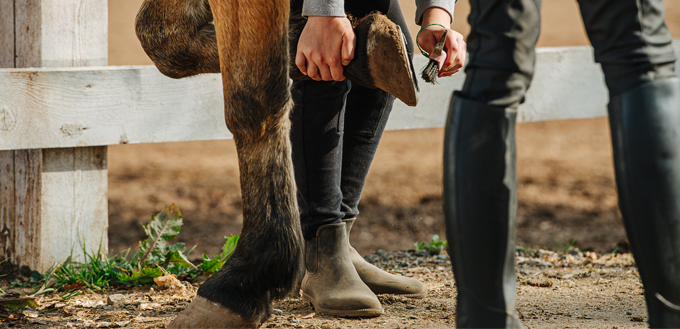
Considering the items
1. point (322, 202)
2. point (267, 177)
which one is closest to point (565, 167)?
point (322, 202)

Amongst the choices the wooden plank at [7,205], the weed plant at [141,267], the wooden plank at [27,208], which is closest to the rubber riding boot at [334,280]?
the weed plant at [141,267]

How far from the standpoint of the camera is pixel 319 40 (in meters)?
1.60


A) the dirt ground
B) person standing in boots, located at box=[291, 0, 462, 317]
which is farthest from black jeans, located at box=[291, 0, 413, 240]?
the dirt ground

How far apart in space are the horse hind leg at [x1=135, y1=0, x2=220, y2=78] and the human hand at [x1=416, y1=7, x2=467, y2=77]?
0.68m

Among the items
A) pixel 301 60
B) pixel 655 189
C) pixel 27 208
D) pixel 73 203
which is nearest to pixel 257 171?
pixel 301 60

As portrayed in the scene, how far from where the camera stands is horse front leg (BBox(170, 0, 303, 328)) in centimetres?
158

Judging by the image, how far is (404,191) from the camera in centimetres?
452

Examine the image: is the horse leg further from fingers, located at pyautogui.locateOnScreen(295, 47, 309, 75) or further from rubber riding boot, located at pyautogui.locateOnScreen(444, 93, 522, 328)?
rubber riding boot, located at pyautogui.locateOnScreen(444, 93, 522, 328)

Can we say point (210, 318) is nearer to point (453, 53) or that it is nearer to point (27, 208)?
point (453, 53)

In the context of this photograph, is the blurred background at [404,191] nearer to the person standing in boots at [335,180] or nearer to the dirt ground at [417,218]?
the dirt ground at [417,218]

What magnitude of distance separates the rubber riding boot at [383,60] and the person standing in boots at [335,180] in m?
0.25

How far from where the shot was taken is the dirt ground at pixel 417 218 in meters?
1.85

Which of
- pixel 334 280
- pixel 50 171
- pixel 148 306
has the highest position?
pixel 50 171

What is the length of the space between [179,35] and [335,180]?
2.33 feet
